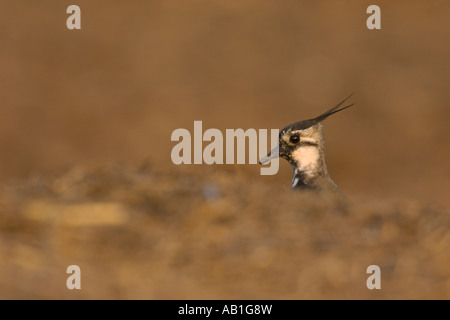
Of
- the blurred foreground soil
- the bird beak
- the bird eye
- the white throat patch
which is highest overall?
the bird eye

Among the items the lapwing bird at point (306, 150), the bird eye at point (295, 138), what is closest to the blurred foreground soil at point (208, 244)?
the lapwing bird at point (306, 150)

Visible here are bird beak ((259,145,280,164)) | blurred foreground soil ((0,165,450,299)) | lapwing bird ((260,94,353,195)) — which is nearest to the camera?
blurred foreground soil ((0,165,450,299))

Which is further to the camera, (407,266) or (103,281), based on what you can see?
(407,266)

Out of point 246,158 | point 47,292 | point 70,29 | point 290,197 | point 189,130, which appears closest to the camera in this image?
point 47,292

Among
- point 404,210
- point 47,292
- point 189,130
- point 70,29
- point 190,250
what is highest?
point 70,29

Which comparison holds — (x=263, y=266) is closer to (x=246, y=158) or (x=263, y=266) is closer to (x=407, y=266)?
Answer: (x=407, y=266)

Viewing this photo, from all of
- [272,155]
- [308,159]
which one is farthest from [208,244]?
[272,155]

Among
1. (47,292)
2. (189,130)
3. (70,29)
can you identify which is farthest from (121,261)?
(70,29)

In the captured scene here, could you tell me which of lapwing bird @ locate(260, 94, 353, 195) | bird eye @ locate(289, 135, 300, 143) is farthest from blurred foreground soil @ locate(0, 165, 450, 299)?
bird eye @ locate(289, 135, 300, 143)

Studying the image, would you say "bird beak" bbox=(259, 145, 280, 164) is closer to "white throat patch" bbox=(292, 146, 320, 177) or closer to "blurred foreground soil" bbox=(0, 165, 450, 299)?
"white throat patch" bbox=(292, 146, 320, 177)
